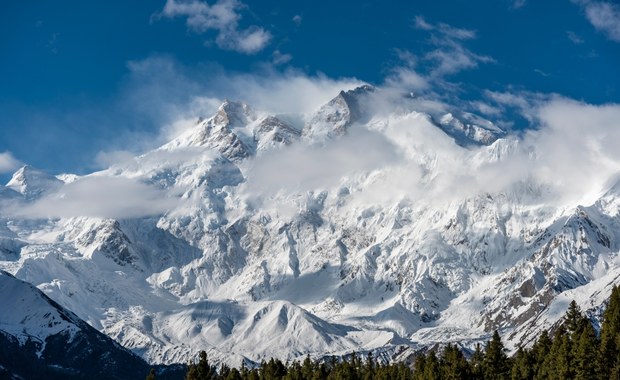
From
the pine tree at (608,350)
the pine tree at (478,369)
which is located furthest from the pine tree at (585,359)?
the pine tree at (478,369)

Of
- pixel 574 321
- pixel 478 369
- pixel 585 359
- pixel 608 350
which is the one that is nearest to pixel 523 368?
pixel 478 369

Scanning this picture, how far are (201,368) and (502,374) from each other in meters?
59.7

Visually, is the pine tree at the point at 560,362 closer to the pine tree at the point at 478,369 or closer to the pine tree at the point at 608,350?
the pine tree at the point at 608,350

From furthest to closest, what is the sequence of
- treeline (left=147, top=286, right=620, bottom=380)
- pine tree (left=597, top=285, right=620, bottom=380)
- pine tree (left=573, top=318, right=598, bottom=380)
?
pine tree (left=597, top=285, right=620, bottom=380)
treeline (left=147, top=286, right=620, bottom=380)
pine tree (left=573, top=318, right=598, bottom=380)

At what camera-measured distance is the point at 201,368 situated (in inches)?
7106

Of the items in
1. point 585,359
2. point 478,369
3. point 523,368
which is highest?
point 478,369

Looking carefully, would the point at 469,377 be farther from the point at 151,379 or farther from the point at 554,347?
the point at 151,379

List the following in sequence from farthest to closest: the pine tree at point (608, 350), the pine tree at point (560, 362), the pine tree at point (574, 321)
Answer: the pine tree at point (574, 321) < the pine tree at point (560, 362) < the pine tree at point (608, 350)

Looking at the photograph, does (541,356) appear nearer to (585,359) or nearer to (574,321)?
(574,321)

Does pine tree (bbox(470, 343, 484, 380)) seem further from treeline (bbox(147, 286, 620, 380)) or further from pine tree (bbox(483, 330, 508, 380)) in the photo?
pine tree (bbox(483, 330, 508, 380))

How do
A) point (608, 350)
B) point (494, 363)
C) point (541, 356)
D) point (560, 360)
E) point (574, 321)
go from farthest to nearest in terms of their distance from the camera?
point (494, 363) → point (541, 356) → point (574, 321) → point (560, 360) → point (608, 350)

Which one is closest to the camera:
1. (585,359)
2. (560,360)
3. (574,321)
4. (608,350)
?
(585,359)

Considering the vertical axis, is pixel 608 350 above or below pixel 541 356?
below

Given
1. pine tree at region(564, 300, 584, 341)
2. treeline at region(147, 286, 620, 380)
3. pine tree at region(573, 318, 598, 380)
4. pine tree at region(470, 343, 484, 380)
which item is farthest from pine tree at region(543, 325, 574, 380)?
pine tree at region(470, 343, 484, 380)
